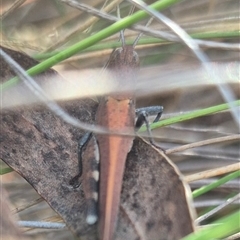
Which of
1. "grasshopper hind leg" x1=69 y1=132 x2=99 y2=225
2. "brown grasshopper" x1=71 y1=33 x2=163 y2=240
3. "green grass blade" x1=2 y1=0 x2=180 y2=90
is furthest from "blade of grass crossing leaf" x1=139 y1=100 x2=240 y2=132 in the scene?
"green grass blade" x1=2 y1=0 x2=180 y2=90

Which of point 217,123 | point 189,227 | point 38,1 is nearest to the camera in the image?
point 189,227

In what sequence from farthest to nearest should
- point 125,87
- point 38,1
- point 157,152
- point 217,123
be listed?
point 217,123 → point 38,1 → point 125,87 → point 157,152

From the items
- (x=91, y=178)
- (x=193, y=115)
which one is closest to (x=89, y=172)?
(x=91, y=178)

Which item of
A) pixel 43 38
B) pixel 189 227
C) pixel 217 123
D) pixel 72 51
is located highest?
pixel 43 38

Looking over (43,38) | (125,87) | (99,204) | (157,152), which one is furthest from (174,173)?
(43,38)

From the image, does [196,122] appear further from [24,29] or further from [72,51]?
[72,51]

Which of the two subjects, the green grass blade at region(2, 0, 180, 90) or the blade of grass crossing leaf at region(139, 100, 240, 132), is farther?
the blade of grass crossing leaf at region(139, 100, 240, 132)

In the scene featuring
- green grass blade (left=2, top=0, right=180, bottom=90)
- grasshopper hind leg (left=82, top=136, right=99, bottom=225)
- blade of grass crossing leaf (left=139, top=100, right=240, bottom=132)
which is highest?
green grass blade (left=2, top=0, right=180, bottom=90)

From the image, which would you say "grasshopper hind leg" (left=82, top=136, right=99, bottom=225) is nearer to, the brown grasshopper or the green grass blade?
the brown grasshopper

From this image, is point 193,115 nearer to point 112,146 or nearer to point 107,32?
point 112,146
